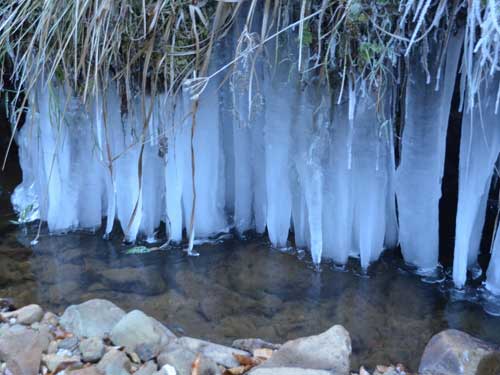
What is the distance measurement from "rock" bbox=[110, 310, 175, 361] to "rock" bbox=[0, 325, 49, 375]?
27 centimetres

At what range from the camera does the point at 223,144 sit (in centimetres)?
308

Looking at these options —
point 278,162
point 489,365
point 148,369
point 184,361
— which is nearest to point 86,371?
point 148,369

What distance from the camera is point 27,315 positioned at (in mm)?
2525

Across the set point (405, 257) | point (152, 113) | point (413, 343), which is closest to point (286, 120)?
point (152, 113)

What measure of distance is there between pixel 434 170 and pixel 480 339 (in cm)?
72

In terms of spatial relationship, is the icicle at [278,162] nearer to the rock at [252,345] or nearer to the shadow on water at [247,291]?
the shadow on water at [247,291]

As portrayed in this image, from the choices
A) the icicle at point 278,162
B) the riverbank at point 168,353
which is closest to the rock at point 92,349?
the riverbank at point 168,353

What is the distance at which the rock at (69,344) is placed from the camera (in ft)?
7.55

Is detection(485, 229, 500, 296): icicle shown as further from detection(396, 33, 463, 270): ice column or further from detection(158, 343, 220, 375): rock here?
detection(158, 343, 220, 375): rock

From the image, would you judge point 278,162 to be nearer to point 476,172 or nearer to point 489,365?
point 476,172

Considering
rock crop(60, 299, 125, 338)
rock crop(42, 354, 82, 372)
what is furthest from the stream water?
rock crop(42, 354, 82, 372)

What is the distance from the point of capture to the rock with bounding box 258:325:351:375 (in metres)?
2.17

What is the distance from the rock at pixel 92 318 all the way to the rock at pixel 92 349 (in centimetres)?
9

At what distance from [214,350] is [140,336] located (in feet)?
0.96
